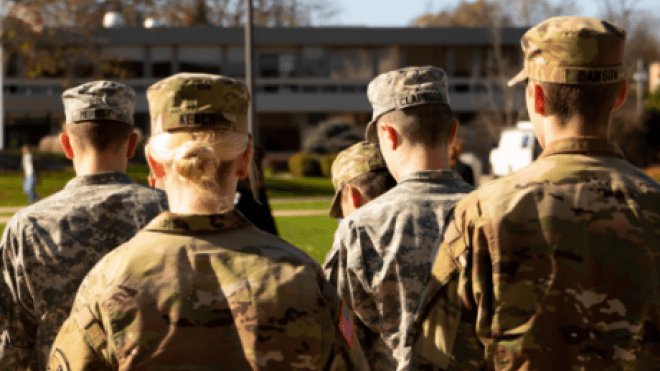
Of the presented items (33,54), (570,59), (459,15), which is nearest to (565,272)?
(570,59)

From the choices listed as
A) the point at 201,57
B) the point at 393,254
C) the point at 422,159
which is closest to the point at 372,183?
the point at 422,159

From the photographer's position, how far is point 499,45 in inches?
1869

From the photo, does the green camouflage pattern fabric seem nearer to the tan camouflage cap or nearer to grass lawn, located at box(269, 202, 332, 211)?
the tan camouflage cap

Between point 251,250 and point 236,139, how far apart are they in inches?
13.1

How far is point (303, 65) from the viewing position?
48719mm

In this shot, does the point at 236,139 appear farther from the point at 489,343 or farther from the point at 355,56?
the point at 355,56

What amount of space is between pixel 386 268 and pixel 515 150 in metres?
24.1

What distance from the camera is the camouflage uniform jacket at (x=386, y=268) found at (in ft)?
9.61

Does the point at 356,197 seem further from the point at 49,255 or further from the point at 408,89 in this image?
the point at 49,255

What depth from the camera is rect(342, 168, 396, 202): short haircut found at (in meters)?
3.58

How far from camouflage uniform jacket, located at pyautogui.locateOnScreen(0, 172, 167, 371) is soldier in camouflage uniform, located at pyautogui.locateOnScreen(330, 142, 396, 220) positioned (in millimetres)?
964

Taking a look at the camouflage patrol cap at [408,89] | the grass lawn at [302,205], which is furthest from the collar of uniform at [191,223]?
the grass lawn at [302,205]

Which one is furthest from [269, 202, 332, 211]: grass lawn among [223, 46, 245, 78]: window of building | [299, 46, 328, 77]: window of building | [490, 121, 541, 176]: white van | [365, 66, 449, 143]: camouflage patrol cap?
[299, 46, 328, 77]: window of building

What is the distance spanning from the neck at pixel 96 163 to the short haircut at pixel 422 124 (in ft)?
4.50
